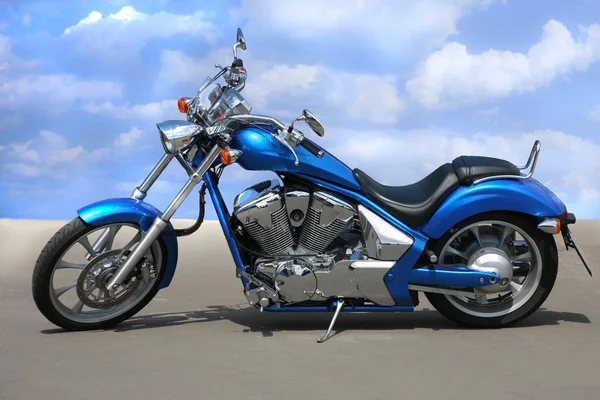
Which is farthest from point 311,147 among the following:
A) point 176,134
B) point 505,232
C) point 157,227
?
point 505,232

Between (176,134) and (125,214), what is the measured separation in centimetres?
79

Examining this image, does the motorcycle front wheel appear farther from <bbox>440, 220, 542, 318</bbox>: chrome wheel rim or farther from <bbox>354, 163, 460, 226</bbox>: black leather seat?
<bbox>440, 220, 542, 318</bbox>: chrome wheel rim

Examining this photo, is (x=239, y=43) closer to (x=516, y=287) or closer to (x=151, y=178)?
(x=151, y=178)

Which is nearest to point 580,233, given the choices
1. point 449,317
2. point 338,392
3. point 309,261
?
point 449,317

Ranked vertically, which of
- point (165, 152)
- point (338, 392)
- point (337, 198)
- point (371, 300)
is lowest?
point (338, 392)

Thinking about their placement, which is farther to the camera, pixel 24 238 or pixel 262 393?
pixel 24 238

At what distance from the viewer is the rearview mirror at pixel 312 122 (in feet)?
19.2

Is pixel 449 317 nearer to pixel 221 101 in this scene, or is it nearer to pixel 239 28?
pixel 221 101

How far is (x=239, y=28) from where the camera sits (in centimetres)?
662

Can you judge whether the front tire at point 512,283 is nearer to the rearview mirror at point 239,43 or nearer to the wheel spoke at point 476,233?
the wheel spoke at point 476,233

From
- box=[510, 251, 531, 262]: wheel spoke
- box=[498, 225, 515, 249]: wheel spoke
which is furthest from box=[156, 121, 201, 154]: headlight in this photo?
box=[510, 251, 531, 262]: wheel spoke

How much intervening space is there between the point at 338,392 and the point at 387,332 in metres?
1.76

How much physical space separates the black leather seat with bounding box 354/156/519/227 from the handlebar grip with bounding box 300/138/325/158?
0.43 m

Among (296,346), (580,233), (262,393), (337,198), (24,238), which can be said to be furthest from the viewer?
(580,233)
